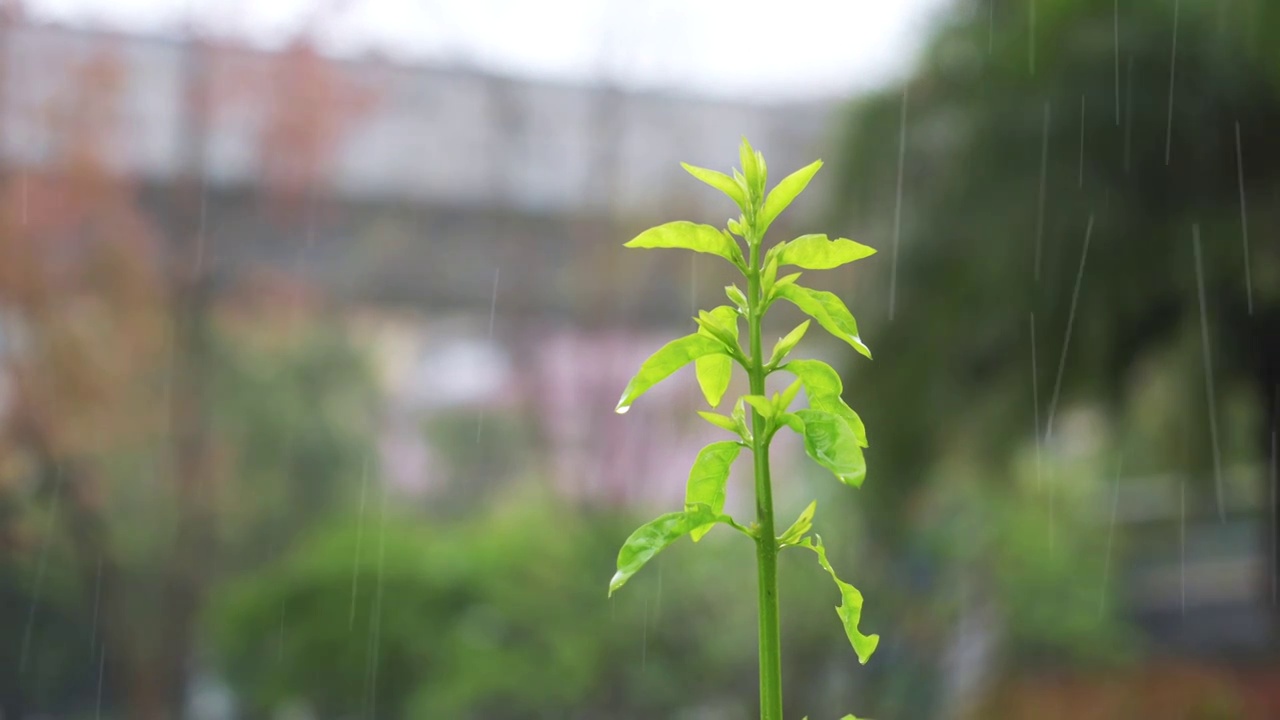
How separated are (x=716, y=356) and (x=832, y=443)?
0.21 feet

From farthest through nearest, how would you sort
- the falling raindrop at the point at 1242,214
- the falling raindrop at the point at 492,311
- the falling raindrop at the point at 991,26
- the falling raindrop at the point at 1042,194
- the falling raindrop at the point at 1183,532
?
the falling raindrop at the point at 1183,532 → the falling raindrop at the point at 492,311 → the falling raindrop at the point at 991,26 → the falling raindrop at the point at 1042,194 → the falling raindrop at the point at 1242,214

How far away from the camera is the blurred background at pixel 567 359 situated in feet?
9.66

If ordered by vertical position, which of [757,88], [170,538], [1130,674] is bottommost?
[1130,674]

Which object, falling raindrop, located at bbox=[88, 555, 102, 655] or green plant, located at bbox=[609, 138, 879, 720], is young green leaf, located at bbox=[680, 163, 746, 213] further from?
falling raindrop, located at bbox=[88, 555, 102, 655]

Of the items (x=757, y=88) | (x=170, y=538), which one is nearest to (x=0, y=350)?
(x=170, y=538)

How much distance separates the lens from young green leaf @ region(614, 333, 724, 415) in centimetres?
32

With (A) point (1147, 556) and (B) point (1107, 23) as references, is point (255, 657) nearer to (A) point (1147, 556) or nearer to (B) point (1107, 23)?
(B) point (1107, 23)

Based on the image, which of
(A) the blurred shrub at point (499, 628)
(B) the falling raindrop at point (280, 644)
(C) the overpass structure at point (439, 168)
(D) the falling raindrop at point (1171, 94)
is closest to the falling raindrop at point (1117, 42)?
(D) the falling raindrop at point (1171, 94)

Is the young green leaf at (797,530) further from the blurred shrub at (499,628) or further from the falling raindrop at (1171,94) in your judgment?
the blurred shrub at (499,628)

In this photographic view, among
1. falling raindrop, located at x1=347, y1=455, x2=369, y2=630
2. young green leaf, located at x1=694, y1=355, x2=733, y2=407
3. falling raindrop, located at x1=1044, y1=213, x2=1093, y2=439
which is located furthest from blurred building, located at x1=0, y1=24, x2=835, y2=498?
young green leaf, located at x1=694, y1=355, x2=733, y2=407

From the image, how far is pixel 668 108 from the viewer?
439 centimetres

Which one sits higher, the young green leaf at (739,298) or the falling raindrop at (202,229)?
the falling raindrop at (202,229)

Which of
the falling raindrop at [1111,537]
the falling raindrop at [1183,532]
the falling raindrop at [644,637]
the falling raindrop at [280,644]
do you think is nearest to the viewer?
the falling raindrop at [280,644]

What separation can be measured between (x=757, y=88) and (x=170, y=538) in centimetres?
274
